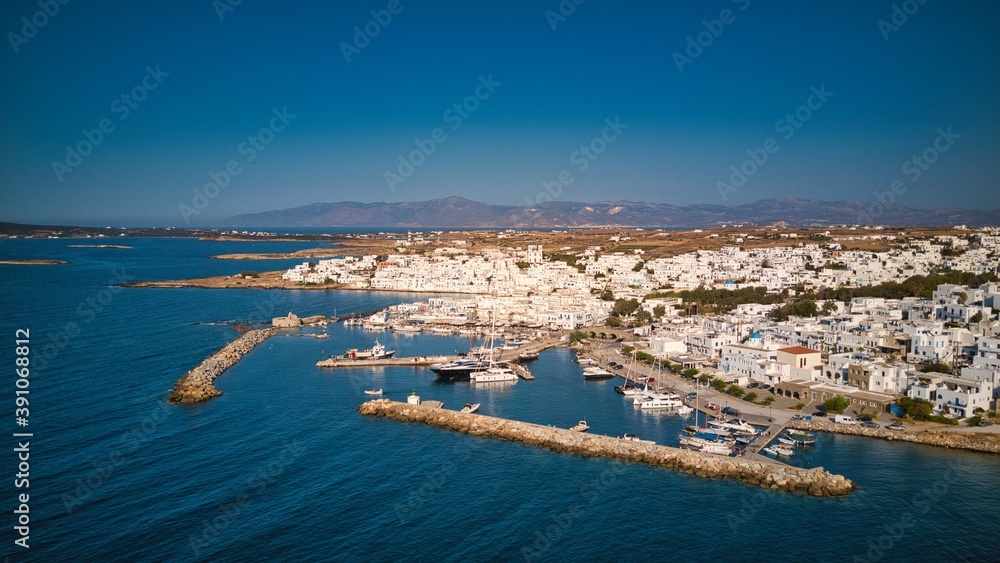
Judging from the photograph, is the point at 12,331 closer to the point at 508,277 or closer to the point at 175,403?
the point at 175,403

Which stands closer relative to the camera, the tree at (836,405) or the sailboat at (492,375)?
the tree at (836,405)

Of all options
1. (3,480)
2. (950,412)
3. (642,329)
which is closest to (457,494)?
(3,480)

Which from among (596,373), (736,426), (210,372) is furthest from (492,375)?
(210,372)

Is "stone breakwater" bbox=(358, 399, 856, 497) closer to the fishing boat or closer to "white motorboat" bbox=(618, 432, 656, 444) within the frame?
"white motorboat" bbox=(618, 432, 656, 444)

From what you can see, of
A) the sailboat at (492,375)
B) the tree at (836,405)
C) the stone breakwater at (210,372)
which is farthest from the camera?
the sailboat at (492,375)
